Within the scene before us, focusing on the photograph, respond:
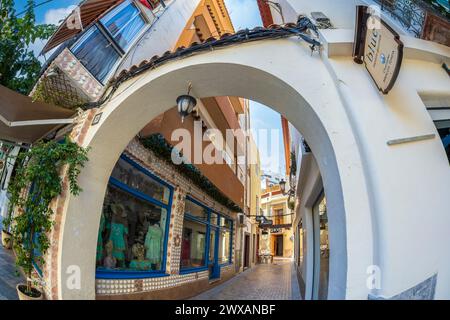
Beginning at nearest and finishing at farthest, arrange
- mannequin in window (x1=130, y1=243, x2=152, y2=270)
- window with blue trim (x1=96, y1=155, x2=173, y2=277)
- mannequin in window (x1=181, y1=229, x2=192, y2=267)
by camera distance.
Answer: window with blue trim (x1=96, y1=155, x2=173, y2=277) < mannequin in window (x1=130, y1=243, x2=152, y2=270) < mannequin in window (x1=181, y1=229, x2=192, y2=267)

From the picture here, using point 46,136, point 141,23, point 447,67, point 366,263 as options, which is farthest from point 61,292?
point 141,23

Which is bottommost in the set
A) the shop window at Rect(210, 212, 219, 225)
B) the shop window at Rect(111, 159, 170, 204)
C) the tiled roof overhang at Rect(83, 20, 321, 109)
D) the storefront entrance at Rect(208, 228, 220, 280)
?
the storefront entrance at Rect(208, 228, 220, 280)

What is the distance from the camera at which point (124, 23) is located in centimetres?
619

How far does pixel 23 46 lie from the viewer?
4.64m

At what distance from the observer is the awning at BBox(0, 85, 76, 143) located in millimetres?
3668

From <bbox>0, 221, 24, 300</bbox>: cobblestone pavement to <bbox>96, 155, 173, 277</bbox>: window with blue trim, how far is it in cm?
118

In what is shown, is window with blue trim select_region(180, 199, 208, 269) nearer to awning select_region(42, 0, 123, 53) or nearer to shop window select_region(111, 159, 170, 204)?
shop window select_region(111, 159, 170, 204)

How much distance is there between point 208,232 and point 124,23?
7203mm

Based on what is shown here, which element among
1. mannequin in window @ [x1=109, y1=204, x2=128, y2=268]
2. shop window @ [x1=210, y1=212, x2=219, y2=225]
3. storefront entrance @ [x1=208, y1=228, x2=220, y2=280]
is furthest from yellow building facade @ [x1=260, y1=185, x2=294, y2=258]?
mannequin in window @ [x1=109, y1=204, x2=128, y2=268]

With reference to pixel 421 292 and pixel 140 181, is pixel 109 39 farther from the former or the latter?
pixel 421 292

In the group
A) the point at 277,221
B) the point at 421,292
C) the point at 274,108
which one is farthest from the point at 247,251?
the point at 421,292

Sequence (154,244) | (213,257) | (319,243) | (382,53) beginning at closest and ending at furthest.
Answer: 1. (382,53)
2. (319,243)
3. (154,244)
4. (213,257)

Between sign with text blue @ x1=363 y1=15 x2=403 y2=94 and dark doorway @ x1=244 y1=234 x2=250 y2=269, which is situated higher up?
sign with text blue @ x1=363 y1=15 x2=403 y2=94
